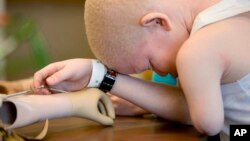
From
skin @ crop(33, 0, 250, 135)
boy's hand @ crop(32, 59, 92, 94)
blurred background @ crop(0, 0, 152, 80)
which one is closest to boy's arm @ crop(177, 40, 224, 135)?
skin @ crop(33, 0, 250, 135)

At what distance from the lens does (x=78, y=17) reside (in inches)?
98.9

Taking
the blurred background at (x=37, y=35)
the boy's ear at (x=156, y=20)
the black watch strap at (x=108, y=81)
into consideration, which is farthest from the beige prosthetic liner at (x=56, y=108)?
the blurred background at (x=37, y=35)

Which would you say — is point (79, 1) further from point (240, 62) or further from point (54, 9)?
point (240, 62)

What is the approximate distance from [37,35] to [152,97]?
1540 mm

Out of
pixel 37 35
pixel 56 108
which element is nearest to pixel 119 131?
pixel 56 108

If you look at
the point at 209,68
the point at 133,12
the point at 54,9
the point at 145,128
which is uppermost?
the point at 54,9

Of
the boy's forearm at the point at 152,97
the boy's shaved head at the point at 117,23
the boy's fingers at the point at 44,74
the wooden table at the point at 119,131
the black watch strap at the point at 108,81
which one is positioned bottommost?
the wooden table at the point at 119,131

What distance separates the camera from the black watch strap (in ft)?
2.97

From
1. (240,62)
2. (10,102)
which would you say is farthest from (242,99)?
(10,102)

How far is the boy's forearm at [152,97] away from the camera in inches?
35.9

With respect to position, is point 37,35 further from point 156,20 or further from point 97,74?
point 156,20

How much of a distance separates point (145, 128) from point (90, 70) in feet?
0.53

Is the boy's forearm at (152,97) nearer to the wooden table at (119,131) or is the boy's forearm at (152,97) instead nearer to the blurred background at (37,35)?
the wooden table at (119,131)

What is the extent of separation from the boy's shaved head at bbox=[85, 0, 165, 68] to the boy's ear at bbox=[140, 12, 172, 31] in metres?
0.01
